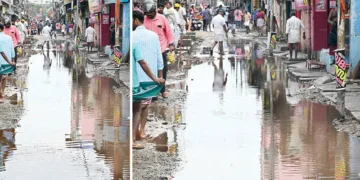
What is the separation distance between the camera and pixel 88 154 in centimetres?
969

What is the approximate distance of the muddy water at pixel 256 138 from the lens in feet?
27.8

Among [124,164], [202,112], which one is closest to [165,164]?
[124,164]

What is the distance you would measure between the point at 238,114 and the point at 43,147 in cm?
368

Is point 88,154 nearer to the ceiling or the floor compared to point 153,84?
nearer to the floor

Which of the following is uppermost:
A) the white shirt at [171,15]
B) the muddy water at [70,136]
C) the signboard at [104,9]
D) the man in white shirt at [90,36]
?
the white shirt at [171,15]

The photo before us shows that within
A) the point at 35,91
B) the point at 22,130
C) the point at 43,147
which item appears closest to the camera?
the point at 43,147

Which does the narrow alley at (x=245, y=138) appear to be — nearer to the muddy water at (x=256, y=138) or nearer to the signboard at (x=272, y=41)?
the muddy water at (x=256, y=138)

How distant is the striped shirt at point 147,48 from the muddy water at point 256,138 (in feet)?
3.21

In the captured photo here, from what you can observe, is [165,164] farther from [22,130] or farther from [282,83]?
[282,83]

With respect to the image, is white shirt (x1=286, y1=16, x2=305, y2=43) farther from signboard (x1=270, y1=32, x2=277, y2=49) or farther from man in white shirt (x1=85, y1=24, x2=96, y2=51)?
man in white shirt (x1=85, y1=24, x2=96, y2=51)

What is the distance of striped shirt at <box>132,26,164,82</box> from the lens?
9.10 meters

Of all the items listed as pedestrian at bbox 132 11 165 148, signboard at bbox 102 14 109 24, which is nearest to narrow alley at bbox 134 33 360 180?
pedestrian at bbox 132 11 165 148

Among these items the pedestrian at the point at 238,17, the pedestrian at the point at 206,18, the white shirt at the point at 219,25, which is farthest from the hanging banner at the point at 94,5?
the pedestrian at the point at 238,17

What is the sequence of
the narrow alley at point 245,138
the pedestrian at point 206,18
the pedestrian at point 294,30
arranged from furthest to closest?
the pedestrian at point 206,18 < the pedestrian at point 294,30 < the narrow alley at point 245,138
